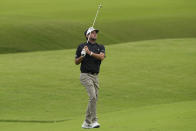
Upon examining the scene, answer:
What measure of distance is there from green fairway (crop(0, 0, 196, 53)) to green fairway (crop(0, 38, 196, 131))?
985 cm

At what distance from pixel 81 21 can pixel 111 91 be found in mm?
30734

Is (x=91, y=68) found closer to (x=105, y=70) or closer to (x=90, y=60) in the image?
(x=90, y=60)

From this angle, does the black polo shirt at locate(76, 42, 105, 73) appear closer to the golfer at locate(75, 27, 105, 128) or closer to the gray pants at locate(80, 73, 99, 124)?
the golfer at locate(75, 27, 105, 128)

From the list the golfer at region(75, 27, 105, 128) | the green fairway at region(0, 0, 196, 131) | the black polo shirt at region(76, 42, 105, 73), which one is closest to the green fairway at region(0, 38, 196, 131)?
the green fairway at region(0, 0, 196, 131)

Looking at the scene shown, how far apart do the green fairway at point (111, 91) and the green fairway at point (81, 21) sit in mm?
9850

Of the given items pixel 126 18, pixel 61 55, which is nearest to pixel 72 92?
pixel 61 55

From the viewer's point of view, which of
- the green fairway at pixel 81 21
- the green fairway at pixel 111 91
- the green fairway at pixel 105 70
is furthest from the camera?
the green fairway at pixel 81 21

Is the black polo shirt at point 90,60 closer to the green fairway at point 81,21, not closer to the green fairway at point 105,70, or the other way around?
the green fairway at point 105,70

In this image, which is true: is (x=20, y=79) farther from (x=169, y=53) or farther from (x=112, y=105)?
(x=169, y=53)

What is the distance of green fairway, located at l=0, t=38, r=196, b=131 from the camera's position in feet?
54.1

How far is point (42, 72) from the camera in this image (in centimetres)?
2884

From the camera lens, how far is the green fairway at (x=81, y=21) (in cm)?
4672

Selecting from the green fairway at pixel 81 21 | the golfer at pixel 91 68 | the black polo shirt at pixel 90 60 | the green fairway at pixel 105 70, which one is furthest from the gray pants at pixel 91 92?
the green fairway at pixel 81 21

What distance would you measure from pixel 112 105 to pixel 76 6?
42539 millimetres
